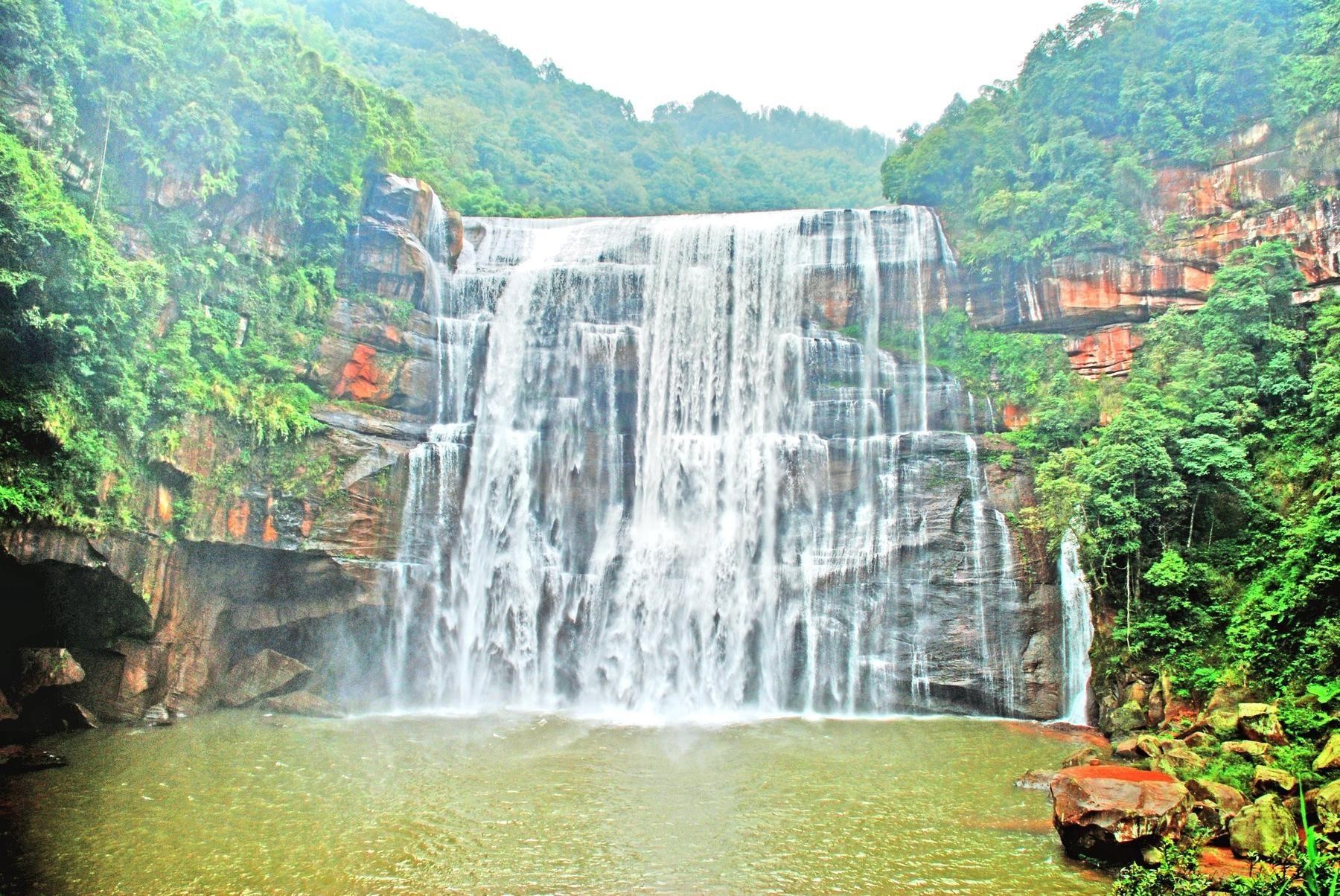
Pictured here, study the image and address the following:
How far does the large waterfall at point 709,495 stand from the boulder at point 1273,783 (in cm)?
742

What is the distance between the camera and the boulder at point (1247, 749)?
10.6m

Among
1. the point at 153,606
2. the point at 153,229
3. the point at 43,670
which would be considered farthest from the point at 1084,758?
the point at 153,229

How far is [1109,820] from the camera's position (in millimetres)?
9078

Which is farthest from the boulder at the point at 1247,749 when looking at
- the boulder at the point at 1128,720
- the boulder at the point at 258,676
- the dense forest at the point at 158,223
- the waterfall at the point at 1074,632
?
the dense forest at the point at 158,223

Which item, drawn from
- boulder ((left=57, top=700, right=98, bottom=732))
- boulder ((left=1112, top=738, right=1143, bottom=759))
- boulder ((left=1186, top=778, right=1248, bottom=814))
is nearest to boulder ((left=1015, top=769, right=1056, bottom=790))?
boulder ((left=1112, top=738, right=1143, bottom=759))

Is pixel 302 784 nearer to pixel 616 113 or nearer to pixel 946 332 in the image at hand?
pixel 946 332

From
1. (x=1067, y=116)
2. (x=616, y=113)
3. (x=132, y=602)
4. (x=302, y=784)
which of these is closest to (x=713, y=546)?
(x=302, y=784)

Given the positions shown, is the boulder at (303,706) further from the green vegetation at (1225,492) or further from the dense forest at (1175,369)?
the green vegetation at (1225,492)

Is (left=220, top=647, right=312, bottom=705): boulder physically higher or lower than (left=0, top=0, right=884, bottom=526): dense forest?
lower

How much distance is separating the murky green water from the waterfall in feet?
7.04

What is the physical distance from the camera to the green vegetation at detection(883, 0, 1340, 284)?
2056cm

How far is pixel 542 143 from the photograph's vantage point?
138 ft

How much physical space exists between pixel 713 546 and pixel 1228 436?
10.9 meters

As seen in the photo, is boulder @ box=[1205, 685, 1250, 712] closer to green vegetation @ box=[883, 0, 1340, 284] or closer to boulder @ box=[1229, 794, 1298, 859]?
boulder @ box=[1229, 794, 1298, 859]
